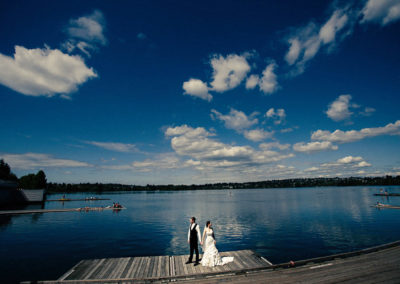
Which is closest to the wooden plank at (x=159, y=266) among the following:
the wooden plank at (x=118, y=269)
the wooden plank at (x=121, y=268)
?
the wooden plank at (x=121, y=268)

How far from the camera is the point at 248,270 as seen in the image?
12.4m

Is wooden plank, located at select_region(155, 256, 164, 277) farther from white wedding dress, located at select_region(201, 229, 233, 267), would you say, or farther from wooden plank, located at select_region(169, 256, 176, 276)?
white wedding dress, located at select_region(201, 229, 233, 267)

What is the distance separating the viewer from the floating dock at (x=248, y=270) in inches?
452

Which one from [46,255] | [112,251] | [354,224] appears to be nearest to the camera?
[46,255]

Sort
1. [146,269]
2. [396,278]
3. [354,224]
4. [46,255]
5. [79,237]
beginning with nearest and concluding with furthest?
[396,278], [146,269], [46,255], [79,237], [354,224]

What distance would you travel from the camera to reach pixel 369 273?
1202 centimetres

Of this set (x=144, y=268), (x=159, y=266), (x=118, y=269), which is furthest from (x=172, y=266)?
(x=118, y=269)

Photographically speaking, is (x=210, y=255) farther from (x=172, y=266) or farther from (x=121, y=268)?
(x=121, y=268)

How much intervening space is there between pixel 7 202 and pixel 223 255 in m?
97.7

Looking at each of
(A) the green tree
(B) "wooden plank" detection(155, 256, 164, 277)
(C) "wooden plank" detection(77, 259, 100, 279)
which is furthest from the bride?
(A) the green tree

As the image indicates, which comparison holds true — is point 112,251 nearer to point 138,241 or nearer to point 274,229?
point 138,241

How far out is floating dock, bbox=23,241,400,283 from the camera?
1148 cm

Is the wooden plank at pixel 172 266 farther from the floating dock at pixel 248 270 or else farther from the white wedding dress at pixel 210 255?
the white wedding dress at pixel 210 255

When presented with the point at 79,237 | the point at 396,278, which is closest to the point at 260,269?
the point at 396,278
